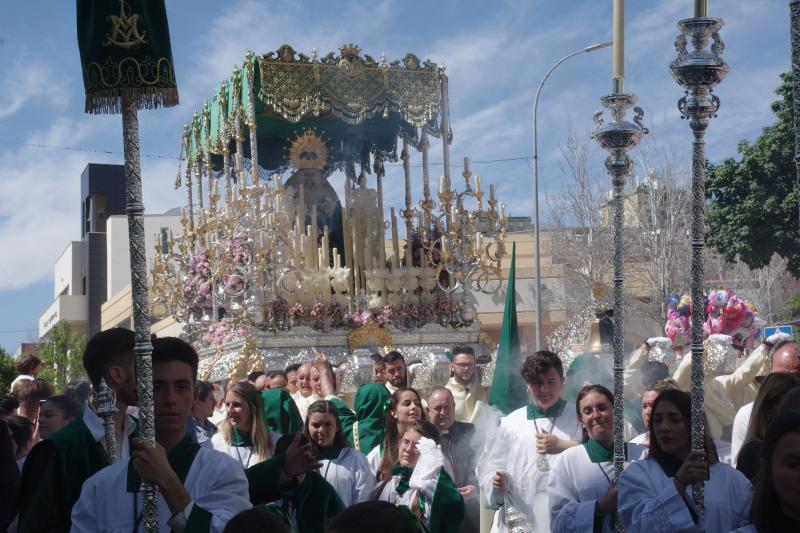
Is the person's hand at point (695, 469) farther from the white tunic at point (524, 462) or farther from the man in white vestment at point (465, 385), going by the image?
the man in white vestment at point (465, 385)

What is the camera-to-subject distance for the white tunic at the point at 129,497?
3.87m

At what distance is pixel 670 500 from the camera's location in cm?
420

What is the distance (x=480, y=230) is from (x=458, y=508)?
36.9 feet

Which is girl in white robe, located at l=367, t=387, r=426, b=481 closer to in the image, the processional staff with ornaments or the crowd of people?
the crowd of people

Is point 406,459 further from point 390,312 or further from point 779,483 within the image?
point 390,312

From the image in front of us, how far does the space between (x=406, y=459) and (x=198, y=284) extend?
1250 centimetres

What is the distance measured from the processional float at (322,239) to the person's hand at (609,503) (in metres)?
11.0

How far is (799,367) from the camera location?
6410 mm

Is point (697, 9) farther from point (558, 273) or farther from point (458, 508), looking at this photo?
point (558, 273)

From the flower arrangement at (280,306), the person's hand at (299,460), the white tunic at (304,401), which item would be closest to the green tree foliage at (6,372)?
the flower arrangement at (280,306)

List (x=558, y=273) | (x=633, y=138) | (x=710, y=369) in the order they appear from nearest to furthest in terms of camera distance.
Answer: (x=633, y=138)
(x=710, y=369)
(x=558, y=273)

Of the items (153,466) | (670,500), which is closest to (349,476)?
(670,500)

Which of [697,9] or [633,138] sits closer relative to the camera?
[697,9]

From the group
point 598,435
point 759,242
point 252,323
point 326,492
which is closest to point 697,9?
point 598,435
